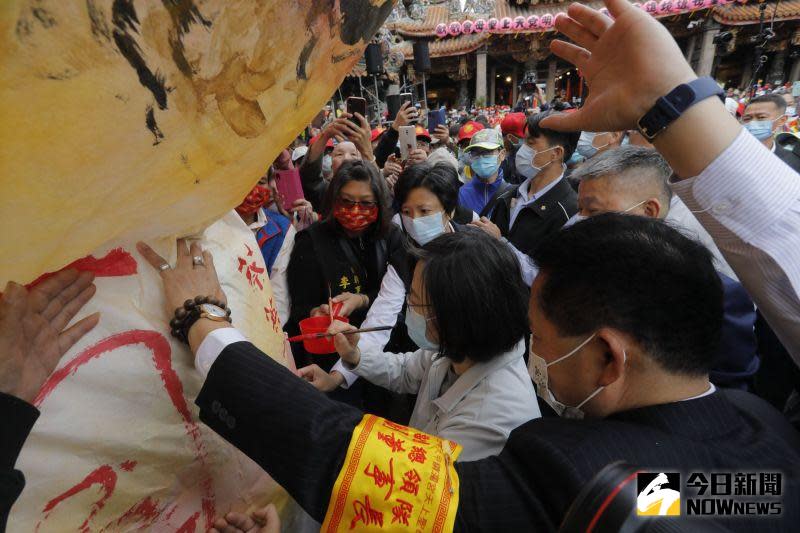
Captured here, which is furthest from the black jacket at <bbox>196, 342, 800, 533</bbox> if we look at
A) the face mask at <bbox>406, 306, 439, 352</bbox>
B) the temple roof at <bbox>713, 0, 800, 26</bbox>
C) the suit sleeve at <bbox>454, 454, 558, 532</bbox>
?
the temple roof at <bbox>713, 0, 800, 26</bbox>

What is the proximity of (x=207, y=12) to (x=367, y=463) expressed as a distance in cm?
71

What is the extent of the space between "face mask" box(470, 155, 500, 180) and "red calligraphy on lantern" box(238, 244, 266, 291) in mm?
2567

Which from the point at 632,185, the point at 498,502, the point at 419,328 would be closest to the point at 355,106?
the point at 632,185

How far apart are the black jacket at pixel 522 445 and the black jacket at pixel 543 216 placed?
166 centimetres

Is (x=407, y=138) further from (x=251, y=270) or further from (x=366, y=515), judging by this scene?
(x=366, y=515)

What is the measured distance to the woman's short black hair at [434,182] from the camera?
2.26 metres

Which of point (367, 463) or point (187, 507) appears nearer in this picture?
point (367, 463)

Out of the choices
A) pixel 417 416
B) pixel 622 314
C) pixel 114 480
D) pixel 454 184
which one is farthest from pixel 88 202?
pixel 454 184

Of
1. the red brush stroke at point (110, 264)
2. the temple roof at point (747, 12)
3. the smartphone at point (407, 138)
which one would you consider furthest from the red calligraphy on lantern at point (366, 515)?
the temple roof at point (747, 12)

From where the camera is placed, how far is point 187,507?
2.92 ft

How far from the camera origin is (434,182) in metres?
2.25

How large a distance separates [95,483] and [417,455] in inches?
21.2

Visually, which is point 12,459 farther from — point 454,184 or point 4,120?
point 454,184

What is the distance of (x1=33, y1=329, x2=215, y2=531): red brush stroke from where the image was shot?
0.72 m
